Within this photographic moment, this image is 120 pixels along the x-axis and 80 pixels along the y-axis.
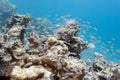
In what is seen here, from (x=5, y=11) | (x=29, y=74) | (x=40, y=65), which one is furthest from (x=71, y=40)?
(x=5, y=11)

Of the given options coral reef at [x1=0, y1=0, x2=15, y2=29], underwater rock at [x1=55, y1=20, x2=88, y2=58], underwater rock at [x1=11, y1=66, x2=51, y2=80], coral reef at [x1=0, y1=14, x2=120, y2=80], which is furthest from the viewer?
coral reef at [x1=0, y1=0, x2=15, y2=29]

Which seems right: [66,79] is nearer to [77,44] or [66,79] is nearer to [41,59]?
[41,59]

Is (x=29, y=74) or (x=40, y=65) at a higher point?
(x=40, y=65)

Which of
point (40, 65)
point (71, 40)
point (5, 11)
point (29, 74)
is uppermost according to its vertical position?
point (5, 11)

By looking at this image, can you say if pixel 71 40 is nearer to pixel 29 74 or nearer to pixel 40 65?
pixel 40 65

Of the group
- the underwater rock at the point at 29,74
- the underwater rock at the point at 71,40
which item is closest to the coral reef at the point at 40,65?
Result: the underwater rock at the point at 29,74

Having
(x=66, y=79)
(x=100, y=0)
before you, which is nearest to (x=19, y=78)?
(x=66, y=79)

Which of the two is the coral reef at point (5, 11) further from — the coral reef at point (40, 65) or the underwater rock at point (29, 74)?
the underwater rock at point (29, 74)

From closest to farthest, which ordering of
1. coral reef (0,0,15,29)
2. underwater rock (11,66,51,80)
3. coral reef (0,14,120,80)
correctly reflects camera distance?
underwater rock (11,66,51,80), coral reef (0,14,120,80), coral reef (0,0,15,29)

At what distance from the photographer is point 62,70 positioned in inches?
132

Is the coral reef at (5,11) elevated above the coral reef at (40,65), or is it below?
above

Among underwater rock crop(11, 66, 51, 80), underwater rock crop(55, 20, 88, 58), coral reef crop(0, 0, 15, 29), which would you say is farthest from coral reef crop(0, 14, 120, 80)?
coral reef crop(0, 0, 15, 29)

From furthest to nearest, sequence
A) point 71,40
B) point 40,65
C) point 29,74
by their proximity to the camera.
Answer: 1. point 71,40
2. point 40,65
3. point 29,74

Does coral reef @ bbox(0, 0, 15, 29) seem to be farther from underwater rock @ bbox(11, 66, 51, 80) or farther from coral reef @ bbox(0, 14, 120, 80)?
underwater rock @ bbox(11, 66, 51, 80)
